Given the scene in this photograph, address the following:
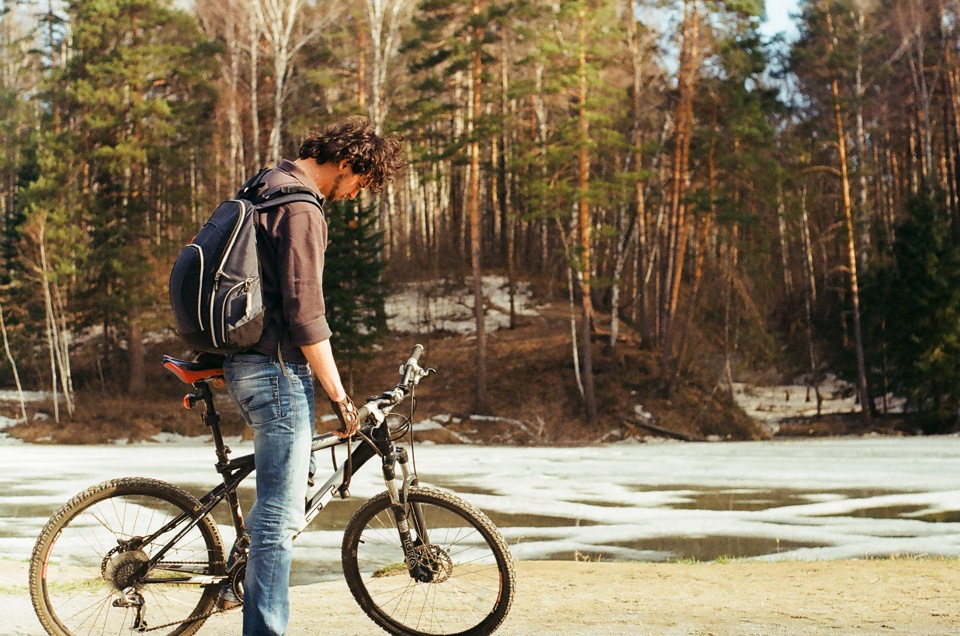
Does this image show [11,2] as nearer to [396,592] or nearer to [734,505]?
[734,505]

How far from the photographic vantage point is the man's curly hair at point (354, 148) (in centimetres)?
386

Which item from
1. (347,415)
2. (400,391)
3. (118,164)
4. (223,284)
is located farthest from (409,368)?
(118,164)

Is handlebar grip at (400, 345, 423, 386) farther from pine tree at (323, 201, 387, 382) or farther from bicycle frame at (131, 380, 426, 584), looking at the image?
pine tree at (323, 201, 387, 382)

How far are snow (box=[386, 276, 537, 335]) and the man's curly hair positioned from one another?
31.6 metres

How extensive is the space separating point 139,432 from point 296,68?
1606 centimetres

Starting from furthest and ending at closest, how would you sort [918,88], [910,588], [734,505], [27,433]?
[918,88] < [27,433] < [734,505] < [910,588]

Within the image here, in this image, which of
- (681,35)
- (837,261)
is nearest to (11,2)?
(681,35)

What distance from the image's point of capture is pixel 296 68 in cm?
3712

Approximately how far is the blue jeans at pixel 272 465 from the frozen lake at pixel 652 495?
197 cm

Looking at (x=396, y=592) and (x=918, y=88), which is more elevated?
(x=918, y=88)

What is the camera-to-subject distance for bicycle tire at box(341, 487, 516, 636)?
13.6 ft

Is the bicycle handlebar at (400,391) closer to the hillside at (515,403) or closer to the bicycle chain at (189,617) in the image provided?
the bicycle chain at (189,617)

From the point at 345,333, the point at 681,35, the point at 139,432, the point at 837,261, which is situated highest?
the point at 681,35

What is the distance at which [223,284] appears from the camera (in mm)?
3545
